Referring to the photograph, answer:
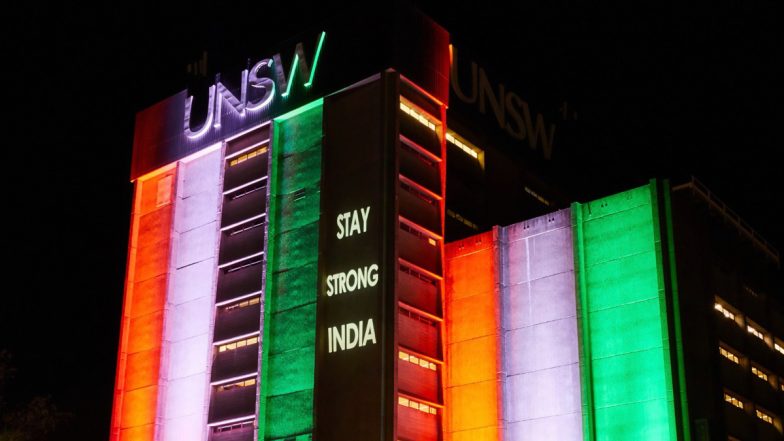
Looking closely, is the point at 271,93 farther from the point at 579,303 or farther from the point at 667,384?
the point at 667,384

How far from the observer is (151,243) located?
7188 cm

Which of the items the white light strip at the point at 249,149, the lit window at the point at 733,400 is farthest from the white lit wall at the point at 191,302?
the lit window at the point at 733,400

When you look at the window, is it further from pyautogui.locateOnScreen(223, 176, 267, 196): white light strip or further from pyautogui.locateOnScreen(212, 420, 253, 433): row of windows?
pyautogui.locateOnScreen(223, 176, 267, 196): white light strip

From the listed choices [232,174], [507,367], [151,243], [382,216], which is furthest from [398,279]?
[151,243]

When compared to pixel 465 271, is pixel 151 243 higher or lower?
higher

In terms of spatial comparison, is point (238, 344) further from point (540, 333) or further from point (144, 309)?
point (540, 333)

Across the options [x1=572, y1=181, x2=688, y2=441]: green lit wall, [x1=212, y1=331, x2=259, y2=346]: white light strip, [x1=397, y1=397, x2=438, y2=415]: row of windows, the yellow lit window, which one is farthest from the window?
the yellow lit window

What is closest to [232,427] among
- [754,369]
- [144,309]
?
[144,309]

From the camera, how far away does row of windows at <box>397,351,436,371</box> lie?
55.9 metres

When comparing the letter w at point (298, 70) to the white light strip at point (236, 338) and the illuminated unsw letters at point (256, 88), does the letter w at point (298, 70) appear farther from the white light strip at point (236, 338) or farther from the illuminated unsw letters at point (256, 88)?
the white light strip at point (236, 338)

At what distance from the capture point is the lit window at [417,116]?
6133 cm

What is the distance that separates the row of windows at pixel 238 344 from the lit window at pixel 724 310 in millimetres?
28321

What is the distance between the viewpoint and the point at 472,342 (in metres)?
59.1

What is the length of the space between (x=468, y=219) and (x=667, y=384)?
1001 inches
